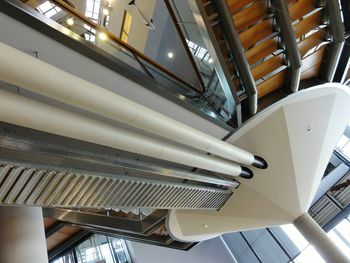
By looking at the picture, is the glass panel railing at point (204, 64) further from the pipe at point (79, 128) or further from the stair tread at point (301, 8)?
the pipe at point (79, 128)

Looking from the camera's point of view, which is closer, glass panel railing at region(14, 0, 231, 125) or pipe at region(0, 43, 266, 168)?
pipe at region(0, 43, 266, 168)

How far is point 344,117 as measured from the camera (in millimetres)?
3883

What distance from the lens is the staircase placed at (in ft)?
9.00

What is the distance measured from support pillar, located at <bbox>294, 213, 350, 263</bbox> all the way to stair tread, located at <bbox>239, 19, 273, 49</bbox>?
2.34m

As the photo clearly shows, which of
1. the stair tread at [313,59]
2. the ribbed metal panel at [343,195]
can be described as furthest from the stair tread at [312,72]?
the ribbed metal panel at [343,195]

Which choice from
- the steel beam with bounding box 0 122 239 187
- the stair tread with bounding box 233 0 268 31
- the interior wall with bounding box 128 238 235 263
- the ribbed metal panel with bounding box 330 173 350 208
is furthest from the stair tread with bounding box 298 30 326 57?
the interior wall with bounding box 128 238 235 263

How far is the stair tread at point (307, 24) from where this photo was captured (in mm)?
3227

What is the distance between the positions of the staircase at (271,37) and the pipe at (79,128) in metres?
1.17

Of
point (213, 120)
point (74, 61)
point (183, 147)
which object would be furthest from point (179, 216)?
point (74, 61)

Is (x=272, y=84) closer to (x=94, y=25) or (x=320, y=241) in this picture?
(x=320, y=241)

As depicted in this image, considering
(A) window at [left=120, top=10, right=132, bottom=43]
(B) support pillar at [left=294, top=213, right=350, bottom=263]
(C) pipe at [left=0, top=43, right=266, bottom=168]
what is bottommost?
(B) support pillar at [left=294, top=213, right=350, bottom=263]

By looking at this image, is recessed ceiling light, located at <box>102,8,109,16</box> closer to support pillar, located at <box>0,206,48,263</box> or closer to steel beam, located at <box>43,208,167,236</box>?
steel beam, located at <box>43,208,167,236</box>

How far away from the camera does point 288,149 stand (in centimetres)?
349

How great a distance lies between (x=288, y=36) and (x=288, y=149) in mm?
1311
